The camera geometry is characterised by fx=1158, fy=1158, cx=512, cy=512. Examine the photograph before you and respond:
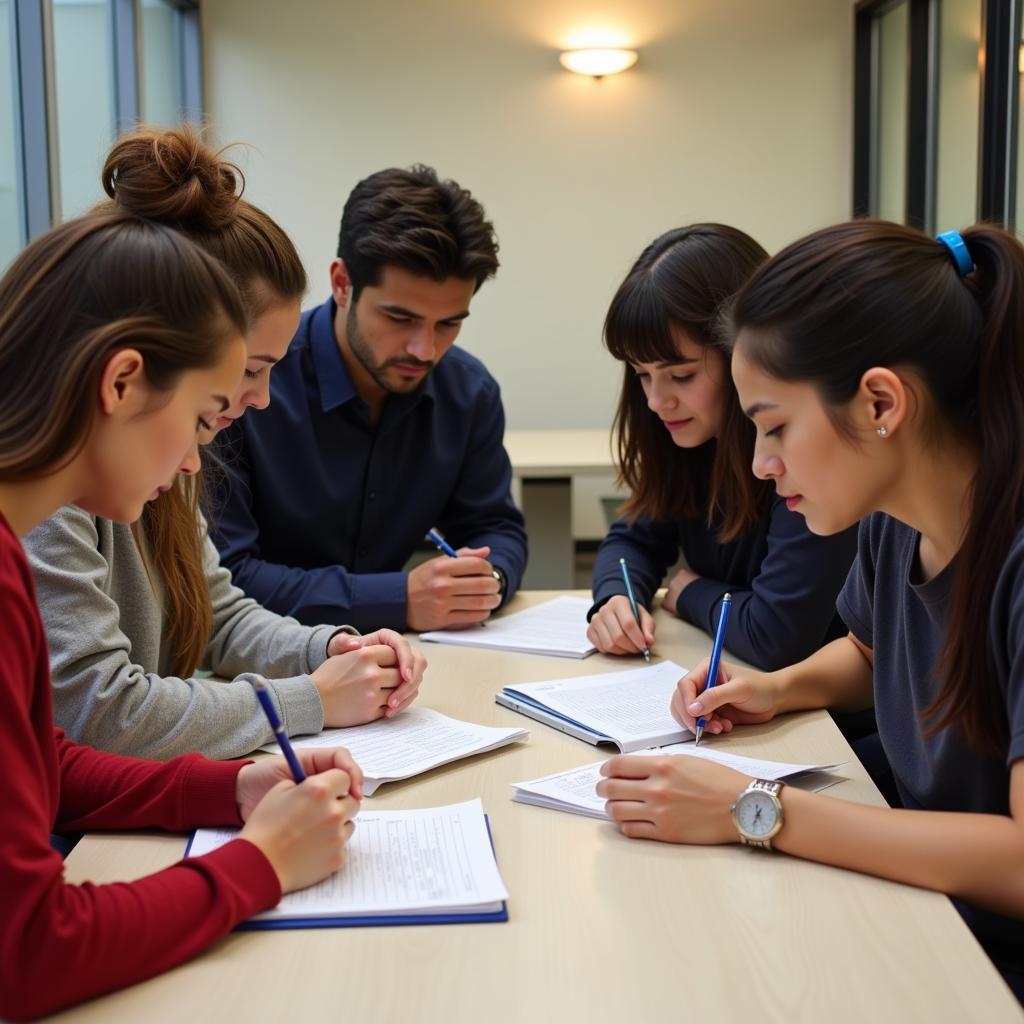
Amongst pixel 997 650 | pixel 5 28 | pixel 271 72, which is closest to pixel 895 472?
pixel 997 650

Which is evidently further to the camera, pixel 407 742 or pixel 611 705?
pixel 611 705

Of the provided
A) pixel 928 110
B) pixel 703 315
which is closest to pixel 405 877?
pixel 703 315

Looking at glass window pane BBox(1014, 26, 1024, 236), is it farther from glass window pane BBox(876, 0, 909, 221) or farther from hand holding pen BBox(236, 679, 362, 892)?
hand holding pen BBox(236, 679, 362, 892)

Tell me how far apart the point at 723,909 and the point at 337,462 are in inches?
56.1

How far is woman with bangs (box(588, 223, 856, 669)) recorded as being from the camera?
1.71 meters

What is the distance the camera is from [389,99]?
4707mm

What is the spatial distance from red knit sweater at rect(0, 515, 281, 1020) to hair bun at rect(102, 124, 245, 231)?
1.91 feet

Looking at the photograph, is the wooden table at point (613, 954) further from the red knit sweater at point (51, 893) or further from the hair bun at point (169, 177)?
the hair bun at point (169, 177)

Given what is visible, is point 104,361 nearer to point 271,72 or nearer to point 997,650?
point 997,650

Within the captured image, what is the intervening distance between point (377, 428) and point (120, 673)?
1.07 meters

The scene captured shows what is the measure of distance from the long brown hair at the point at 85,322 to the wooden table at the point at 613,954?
0.40 metres

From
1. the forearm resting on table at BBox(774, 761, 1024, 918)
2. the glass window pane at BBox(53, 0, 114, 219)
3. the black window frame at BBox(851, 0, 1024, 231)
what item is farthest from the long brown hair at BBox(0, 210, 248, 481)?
the black window frame at BBox(851, 0, 1024, 231)

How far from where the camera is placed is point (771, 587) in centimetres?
172

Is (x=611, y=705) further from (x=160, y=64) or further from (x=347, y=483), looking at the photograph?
(x=160, y=64)
